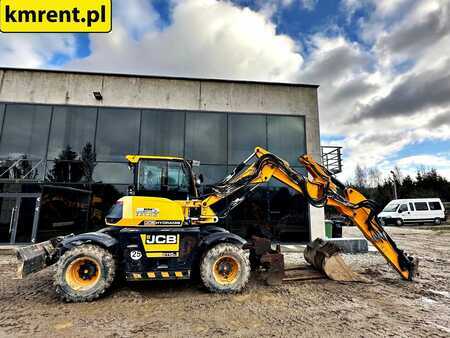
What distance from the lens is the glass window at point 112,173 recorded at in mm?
10180

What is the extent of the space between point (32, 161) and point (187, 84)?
715 cm

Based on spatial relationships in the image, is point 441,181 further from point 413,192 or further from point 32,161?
point 32,161

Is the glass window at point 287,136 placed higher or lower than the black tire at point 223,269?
higher

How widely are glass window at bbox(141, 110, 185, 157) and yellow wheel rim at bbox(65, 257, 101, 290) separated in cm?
648

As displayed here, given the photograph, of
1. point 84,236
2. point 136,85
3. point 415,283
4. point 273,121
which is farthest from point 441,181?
point 84,236

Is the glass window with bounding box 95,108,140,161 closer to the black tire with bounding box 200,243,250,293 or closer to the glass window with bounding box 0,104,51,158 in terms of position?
the glass window with bounding box 0,104,51,158

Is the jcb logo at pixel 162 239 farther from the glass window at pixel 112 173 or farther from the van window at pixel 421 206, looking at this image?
the van window at pixel 421 206

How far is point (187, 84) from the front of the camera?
11242 mm

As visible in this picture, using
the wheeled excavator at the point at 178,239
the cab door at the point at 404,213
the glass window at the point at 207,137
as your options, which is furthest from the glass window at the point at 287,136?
the cab door at the point at 404,213

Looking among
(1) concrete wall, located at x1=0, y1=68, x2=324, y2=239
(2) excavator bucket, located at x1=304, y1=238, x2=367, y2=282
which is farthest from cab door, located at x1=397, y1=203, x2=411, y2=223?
(2) excavator bucket, located at x1=304, y1=238, x2=367, y2=282

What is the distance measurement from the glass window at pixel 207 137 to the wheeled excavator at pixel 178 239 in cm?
503

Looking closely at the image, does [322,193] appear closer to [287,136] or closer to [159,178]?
[159,178]

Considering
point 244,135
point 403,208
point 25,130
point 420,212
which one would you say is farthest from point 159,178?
point 420,212

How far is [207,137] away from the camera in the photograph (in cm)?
1096
